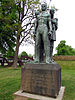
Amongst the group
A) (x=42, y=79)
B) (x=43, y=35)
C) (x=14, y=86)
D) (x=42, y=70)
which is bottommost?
(x=14, y=86)

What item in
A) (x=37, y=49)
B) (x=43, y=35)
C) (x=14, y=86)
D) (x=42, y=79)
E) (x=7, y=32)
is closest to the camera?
(x=42, y=79)

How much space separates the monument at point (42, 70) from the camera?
3.75 metres

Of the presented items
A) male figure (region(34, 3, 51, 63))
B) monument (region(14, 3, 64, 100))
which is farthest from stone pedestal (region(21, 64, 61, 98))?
male figure (region(34, 3, 51, 63))

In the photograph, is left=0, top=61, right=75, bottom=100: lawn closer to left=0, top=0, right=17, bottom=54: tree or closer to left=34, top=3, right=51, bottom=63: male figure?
left=34, top=3, right=51, bottom=63: male figure

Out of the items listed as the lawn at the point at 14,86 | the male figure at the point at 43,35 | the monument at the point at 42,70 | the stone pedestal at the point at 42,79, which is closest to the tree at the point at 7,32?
the lawn at the point at 14,86

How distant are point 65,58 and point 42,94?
1862 cm

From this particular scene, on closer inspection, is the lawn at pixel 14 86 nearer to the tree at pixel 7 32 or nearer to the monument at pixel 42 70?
the monument at pixel 42 70

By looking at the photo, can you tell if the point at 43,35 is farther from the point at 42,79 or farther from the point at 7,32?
the point at 7,32

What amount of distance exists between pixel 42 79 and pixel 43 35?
185cm

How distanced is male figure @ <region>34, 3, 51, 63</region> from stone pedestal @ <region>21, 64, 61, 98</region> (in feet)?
1.49

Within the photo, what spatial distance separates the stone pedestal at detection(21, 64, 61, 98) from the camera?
3711mm

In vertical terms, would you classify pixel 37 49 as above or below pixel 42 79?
above

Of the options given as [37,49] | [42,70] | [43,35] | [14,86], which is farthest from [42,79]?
[14,86]

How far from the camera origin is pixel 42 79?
3.88 metres
